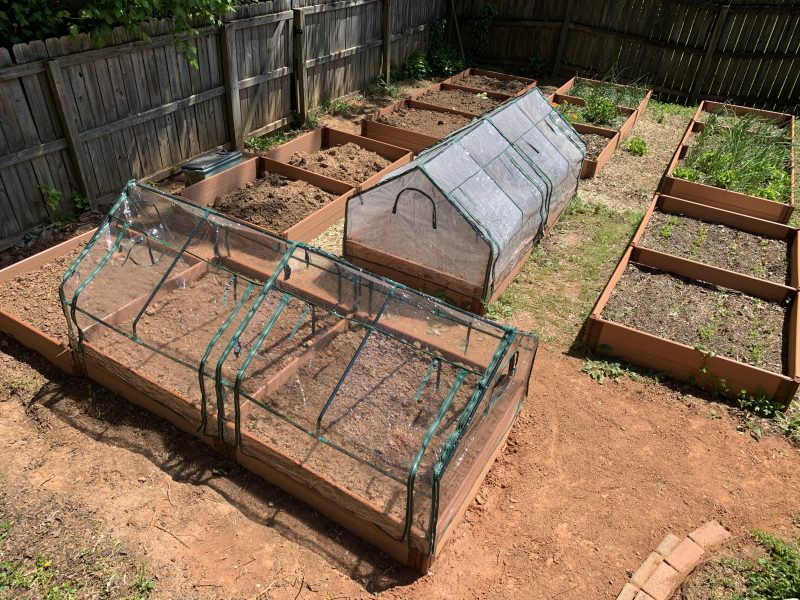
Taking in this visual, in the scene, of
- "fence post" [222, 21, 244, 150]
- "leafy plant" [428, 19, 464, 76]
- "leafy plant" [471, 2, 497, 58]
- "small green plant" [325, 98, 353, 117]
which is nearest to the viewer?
"fence post" [222, 21, 244, 150]

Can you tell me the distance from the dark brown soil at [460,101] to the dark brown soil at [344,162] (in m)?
3.41

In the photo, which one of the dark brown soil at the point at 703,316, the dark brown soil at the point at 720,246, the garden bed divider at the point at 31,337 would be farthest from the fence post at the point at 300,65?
the dark brown soil at the point at 703,316

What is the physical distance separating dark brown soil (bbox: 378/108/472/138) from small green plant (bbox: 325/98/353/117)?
3.50ft

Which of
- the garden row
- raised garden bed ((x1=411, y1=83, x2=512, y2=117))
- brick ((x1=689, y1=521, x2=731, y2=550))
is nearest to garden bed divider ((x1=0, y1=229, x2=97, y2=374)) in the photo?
the garden row

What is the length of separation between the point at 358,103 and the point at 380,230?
6.65 m

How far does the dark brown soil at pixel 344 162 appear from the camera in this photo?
9320 millimetres

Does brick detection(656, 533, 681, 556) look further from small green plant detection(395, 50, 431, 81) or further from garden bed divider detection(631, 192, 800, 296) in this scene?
small green plant detection(395, 50, 431, 81)

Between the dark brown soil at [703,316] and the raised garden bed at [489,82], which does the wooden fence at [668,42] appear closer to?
the raised garden bed at [489,82]

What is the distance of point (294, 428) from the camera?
16.0 feet

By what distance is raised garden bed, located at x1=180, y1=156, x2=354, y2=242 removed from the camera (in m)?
8.08

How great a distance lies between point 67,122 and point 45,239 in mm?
1489

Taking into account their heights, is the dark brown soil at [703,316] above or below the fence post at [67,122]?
below

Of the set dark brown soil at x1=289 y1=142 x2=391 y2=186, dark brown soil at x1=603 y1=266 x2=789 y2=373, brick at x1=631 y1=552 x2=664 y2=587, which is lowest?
brick at x1=631 y1=552 x2=664 y2=587

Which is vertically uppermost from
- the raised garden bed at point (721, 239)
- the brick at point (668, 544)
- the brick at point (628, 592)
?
the raised garden bed at point (721, 239)
